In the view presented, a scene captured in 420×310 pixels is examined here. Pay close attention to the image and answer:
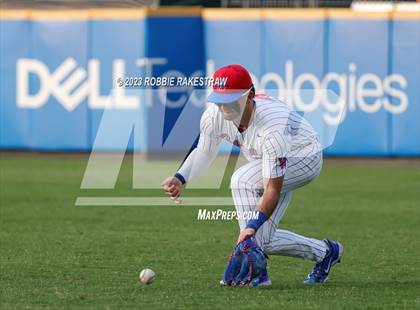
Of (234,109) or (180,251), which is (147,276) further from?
(180,251)

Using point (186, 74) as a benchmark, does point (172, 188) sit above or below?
above

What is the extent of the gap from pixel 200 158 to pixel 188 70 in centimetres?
1408

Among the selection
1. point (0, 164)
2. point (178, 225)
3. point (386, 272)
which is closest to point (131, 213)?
point (178, 225)

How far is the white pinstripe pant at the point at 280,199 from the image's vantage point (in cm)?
798

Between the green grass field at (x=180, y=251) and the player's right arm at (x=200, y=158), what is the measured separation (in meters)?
0.73

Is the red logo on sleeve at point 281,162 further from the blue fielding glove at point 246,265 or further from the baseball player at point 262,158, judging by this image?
the blue fielding glove at point 246,265

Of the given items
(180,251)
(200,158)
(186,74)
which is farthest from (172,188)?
(186,74)

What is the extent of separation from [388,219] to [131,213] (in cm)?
330

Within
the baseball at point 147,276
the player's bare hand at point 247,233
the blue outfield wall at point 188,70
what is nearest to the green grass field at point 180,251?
the baseball at point 147,276

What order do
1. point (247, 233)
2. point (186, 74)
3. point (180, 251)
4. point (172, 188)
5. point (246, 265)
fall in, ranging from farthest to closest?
point (186, 74) → point (180, 251) → point (172, 188) → point (246, 265) → point (247, 233)

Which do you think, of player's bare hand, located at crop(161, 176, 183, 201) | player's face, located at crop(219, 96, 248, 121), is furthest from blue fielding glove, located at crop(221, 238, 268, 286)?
player's face, located at crop(219, 96, 248, 121)

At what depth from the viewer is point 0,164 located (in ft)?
70.4

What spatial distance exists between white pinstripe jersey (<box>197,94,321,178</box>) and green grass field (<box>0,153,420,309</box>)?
970 millimetres

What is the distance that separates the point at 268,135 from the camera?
25.4 feet
